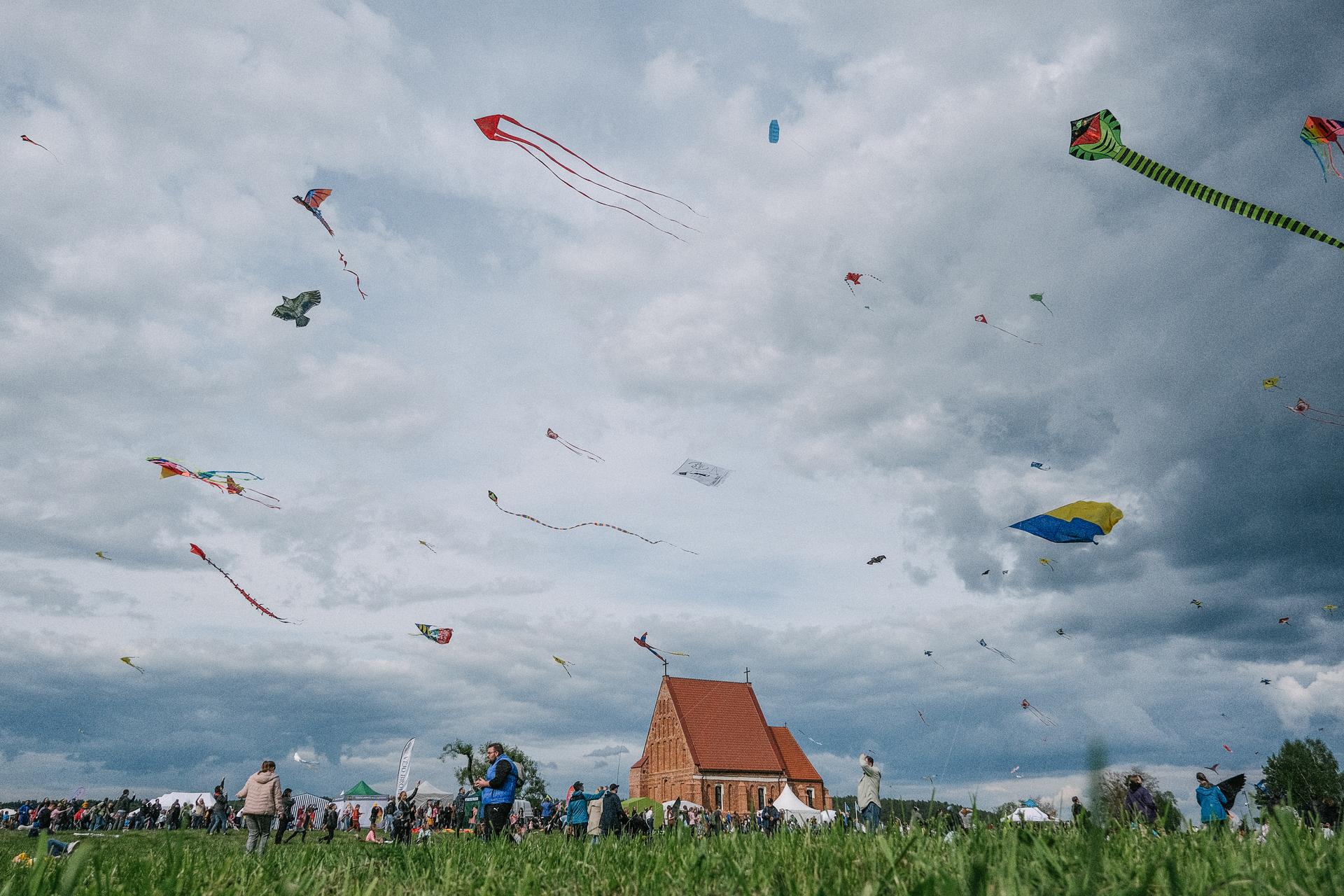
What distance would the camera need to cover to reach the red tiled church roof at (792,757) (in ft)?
229

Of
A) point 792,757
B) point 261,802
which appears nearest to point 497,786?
point 261,802

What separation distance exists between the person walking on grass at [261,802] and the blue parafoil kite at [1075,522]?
490 inches

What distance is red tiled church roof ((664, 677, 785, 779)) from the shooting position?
66125 mm

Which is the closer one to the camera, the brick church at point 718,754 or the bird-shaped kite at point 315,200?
the bird-shaped kite at point 315,200

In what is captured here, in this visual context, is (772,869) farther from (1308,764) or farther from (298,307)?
(1308,764)

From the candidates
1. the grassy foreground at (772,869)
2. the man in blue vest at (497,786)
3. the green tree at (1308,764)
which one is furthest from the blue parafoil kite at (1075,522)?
the green tree at (1308,764)

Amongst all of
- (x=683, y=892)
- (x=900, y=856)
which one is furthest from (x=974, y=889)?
(x=683, y=892)

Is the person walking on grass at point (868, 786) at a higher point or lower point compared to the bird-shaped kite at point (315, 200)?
lower

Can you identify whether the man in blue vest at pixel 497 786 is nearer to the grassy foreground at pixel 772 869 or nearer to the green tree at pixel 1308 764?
the grassy foreground at pixel 772 869

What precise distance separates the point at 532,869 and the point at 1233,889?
335 cm

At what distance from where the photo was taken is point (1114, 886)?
8.57ft

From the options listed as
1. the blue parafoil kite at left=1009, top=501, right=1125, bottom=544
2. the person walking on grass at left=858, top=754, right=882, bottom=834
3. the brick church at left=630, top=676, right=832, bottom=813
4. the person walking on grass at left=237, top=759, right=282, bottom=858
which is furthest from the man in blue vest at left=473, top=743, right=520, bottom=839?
the brick church at left=630, top=676, right=832, bottom=813

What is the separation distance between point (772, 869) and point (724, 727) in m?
69.8

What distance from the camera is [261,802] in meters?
12.4
